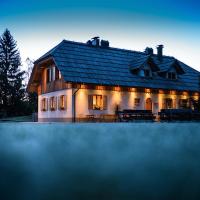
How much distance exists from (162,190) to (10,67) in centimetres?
4645

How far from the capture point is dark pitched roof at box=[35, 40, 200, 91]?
26312mm

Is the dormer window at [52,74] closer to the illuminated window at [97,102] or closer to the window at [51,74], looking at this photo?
the window at [51,74]

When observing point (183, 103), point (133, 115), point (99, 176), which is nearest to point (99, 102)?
point (133, 115)

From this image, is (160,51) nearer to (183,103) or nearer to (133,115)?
(183,103)

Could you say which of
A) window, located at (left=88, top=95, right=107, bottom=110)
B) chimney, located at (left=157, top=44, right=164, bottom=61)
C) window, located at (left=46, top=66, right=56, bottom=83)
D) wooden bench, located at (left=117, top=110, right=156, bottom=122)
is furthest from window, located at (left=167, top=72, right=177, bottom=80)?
window, located at (left=46, top=66, right=56, bottom=83)

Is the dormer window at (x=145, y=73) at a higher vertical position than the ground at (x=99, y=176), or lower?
higher

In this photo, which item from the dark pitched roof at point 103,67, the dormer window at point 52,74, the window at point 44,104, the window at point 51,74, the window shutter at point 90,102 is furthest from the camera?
the window at point 44,104

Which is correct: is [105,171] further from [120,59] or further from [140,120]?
[120,59]

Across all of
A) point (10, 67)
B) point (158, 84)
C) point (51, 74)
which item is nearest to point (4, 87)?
point (10, 67)

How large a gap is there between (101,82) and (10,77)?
2376cm

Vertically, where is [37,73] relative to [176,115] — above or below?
above

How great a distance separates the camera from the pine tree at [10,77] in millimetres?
43406

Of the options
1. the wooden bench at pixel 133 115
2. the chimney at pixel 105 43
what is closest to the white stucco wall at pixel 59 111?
the wooden bench at pixel 133 115

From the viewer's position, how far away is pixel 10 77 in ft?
152
